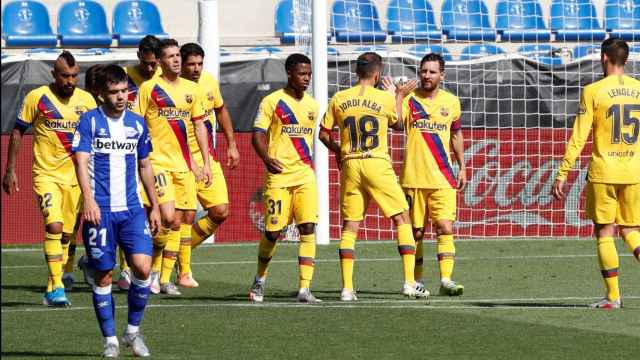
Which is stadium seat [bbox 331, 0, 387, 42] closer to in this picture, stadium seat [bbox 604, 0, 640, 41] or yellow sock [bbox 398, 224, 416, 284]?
stadium seat [bbox 604, 0, 640, 41]

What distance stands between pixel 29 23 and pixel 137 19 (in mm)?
1968

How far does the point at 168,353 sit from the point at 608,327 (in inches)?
125

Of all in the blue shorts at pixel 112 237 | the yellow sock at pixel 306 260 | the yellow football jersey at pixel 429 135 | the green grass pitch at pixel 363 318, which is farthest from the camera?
the yellow football jersey at pixel 429 135

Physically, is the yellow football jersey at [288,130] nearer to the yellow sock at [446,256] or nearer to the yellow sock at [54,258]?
the yellow sock at [446,256]

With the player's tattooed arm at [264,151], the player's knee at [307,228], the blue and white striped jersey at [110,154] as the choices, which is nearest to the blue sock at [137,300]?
the blue and white striped jersey at [110,154]

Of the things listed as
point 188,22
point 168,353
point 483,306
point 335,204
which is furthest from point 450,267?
point 188,22

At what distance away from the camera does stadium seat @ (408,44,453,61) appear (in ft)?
69.1

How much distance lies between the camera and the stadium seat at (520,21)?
23.9 metres

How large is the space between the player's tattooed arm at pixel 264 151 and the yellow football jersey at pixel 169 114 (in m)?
0.77

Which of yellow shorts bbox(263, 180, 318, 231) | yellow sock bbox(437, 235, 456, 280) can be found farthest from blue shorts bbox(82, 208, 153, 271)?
yellow sock bbox(437, 235, 456, 280)

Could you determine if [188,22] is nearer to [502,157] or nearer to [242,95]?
[242,95]

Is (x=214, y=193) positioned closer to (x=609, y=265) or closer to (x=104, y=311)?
(x=609, y=265)

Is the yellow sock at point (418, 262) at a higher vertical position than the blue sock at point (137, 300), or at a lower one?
lower

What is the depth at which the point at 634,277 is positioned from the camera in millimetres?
13422
